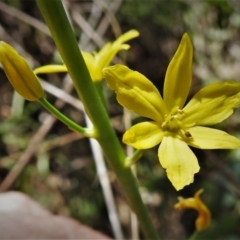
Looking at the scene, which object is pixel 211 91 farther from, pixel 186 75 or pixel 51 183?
pixel 51 183

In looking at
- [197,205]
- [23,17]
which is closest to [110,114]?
[23,17]

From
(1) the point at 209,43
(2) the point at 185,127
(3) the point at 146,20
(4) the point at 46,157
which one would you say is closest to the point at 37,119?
(4) the point at 46,157

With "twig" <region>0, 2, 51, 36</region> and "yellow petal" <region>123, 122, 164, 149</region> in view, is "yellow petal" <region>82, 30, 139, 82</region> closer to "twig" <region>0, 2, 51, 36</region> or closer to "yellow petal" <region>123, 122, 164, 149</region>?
"yellow petal" <region>123, 122, 164, 149</region>

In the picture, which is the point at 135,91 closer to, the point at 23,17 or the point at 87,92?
the point at 87,92

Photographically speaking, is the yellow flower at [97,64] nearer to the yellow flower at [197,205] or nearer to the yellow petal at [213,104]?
the yellow petal at [213,104]

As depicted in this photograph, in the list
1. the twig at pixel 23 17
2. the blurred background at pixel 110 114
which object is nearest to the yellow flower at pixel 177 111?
the blurred background at pixel 110 114

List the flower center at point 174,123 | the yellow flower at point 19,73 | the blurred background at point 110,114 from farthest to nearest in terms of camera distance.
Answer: the blurred background at point 110,114, the flower center at point 174,123, the yellow flower at point 19,73
